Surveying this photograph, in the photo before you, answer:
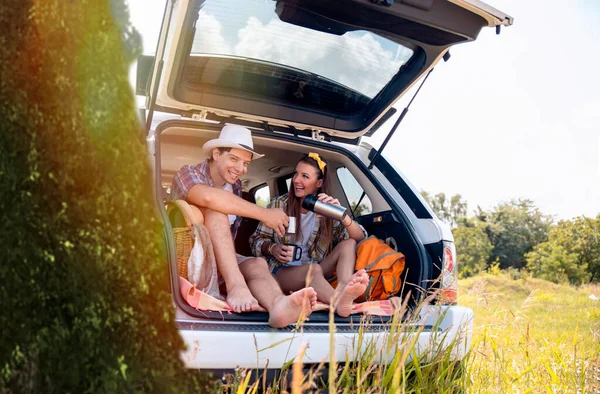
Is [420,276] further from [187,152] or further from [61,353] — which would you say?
[187,152]

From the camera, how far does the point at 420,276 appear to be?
114 inches

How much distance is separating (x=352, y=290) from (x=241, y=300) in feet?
1.69

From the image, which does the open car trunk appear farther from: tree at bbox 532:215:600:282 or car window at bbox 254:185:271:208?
tree at bbox 532:215:600:282

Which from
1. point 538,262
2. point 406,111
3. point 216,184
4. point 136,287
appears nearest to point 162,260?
point 136,287

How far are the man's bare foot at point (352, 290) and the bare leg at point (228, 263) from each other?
42cm

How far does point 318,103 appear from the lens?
350 cm

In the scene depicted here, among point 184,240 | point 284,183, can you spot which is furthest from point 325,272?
point 284,183

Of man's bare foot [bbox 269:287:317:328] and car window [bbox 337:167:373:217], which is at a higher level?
car window [bbox 337:167:373:217]

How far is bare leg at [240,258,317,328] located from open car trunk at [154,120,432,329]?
0.36 feet

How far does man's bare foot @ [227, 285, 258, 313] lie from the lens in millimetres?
2490

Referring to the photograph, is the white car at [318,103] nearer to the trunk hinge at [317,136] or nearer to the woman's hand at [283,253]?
the trunk hinge at [317,136]

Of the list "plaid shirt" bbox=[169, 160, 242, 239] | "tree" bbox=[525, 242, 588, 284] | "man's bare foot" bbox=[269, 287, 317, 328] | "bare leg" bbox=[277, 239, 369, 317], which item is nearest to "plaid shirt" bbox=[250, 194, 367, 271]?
"bare leg" bbox=[277, 239, 369, 317]

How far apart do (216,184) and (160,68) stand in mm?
861

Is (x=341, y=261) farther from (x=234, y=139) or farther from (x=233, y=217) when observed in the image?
(x=234, y=139)
